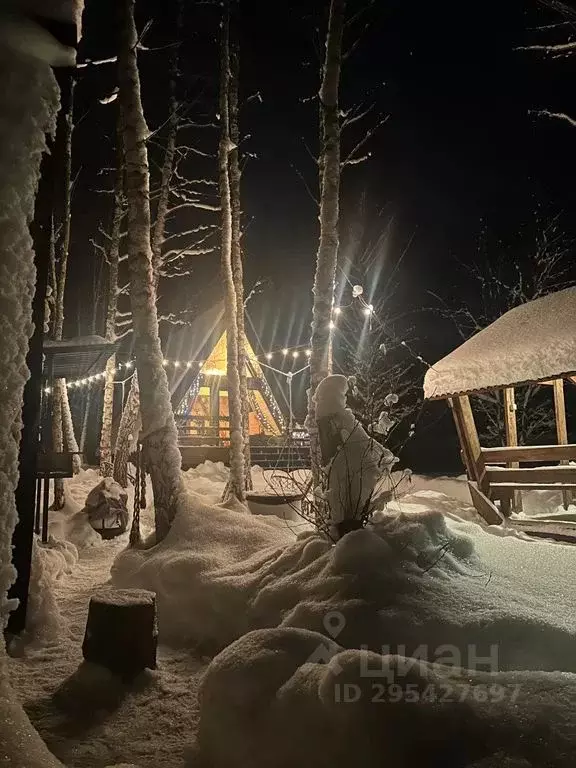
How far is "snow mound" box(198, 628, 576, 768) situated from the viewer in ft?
6.90

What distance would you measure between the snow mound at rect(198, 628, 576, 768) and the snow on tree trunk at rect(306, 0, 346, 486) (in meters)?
5.42

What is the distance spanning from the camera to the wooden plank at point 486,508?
8.10 meters

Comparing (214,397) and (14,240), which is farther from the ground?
(214,397)

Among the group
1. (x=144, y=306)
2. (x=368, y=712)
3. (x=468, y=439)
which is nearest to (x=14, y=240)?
(x=368, y=712)

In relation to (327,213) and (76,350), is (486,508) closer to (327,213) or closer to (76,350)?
(327,213)

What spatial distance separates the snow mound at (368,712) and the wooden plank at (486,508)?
19.7 feet

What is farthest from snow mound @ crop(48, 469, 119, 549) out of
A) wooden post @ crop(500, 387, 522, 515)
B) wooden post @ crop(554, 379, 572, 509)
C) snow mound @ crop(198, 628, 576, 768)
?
wooden post @ crop(554, 379, 572, 509)

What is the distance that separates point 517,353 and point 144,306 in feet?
19.4

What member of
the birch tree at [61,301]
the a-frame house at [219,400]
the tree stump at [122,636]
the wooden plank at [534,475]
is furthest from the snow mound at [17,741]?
the a-frame house at [219,400]

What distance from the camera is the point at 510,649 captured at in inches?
132

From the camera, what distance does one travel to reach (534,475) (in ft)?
26.8

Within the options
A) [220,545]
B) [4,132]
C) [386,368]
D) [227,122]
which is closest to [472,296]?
[386,368]
